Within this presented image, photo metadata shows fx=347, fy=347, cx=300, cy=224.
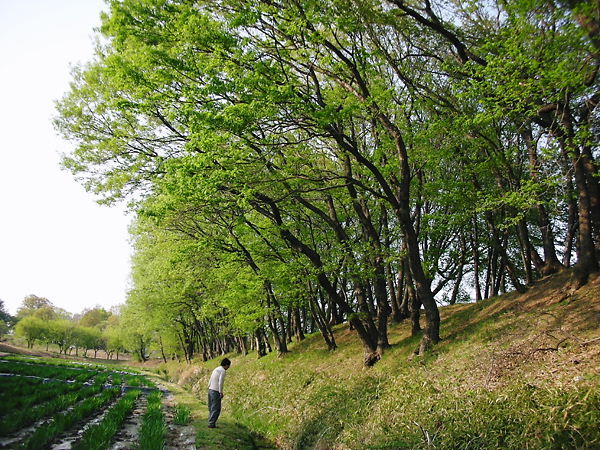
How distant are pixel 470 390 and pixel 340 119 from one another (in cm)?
672

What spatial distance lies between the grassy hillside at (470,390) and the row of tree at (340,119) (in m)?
1.37

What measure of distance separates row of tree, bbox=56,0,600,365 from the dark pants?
4.40 m

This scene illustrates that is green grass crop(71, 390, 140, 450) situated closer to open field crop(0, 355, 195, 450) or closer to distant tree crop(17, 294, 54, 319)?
open field crop(0, 355, 195, 450)

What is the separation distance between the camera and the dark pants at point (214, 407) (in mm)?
9266

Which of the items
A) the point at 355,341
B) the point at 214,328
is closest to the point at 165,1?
the point at 355,341

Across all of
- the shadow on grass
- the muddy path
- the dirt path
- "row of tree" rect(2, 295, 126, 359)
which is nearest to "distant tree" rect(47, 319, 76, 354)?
"row of tree" rect(2, 295, 126, 359)

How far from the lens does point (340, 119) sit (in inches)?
356

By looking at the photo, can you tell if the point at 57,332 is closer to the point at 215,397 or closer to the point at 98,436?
the point at 215,397

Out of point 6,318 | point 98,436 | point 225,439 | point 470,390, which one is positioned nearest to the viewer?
point 98,436

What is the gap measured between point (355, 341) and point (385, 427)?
33.4 feet

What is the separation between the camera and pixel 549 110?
9.34 metres

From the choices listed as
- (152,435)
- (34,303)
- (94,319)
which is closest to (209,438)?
(152,435)

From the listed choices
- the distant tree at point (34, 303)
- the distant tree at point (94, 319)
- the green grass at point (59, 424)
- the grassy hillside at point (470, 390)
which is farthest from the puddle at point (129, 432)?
the distant tree at point (94, 319)

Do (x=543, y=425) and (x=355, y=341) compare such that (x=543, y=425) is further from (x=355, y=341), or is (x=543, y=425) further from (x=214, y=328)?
(x=214, y=328)
